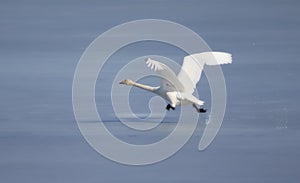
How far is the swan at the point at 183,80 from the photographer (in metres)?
21.8

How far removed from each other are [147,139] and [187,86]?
1393mm

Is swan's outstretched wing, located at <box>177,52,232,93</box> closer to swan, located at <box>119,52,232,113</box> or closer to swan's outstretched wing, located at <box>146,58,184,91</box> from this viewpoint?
swan, located at <box>119,52,232,113</box>

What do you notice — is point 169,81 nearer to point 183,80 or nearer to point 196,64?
point 183,80

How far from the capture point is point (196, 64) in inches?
906

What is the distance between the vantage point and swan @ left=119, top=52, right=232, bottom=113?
2182cm

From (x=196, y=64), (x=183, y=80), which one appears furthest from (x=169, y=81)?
(x=196, y=64)

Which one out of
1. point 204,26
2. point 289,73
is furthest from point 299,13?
point 289,73

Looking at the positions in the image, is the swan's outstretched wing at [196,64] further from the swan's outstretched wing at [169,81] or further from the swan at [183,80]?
the swan's outstretched wing at [169,81]

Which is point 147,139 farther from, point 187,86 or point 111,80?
point 111,80

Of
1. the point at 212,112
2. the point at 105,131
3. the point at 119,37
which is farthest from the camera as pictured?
the point at 119,37

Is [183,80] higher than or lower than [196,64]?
lower

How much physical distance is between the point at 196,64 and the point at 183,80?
1.52ft

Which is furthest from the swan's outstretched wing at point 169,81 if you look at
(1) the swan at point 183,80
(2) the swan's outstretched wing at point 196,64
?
(2) the swan's outstretched wing at point 196,64

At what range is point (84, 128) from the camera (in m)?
24.2
